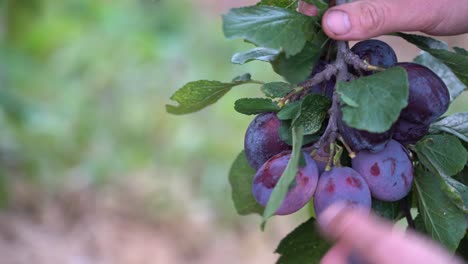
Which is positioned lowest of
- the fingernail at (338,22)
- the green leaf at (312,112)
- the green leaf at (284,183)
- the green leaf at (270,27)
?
the green leaf at (284,183)

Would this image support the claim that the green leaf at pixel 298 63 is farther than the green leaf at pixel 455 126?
Result: No

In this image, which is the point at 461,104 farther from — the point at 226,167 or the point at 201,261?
the point at 201,261

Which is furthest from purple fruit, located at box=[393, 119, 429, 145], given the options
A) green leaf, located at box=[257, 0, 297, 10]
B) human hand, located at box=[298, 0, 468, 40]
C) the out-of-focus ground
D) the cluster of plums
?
the out-of-focus ground

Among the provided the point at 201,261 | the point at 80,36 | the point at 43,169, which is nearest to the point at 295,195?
→ the point at 201,261

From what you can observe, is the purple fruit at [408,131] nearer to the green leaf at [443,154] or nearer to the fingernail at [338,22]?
the green leaf at [443,154]

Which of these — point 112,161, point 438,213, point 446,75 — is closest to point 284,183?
point 438,213

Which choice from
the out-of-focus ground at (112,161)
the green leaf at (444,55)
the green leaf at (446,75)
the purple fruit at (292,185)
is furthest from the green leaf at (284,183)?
the out-of-focus ground at (112,161)
